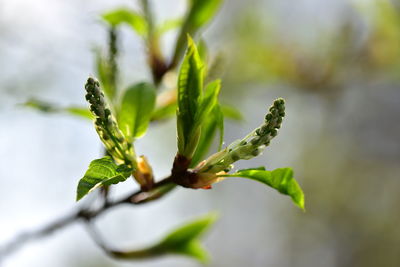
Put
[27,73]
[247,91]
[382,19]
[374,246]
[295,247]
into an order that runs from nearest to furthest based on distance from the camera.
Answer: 1. [382,19]
2. [27,73]
3. [247,91]
4. [374,246]
5. [295,247]

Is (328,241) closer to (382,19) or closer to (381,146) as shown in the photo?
(381,146)

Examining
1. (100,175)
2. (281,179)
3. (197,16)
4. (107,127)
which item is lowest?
(281,179)

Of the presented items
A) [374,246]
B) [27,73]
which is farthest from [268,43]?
[374,246]

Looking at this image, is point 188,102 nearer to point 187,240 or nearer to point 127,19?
point 127,19

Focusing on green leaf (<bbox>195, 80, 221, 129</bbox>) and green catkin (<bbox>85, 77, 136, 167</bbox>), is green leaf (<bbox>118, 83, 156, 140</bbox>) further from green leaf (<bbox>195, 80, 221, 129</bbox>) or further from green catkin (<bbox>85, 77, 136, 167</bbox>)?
green leaf (<bbox>195, 80, 221, 129</bbox>)

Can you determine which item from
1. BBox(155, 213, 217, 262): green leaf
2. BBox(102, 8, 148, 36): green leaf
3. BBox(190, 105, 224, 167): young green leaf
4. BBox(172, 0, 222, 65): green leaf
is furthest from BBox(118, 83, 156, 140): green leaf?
BBox(155, 213, 217, 262): green leaf

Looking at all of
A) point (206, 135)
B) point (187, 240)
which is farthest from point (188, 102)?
point (187, 240)
